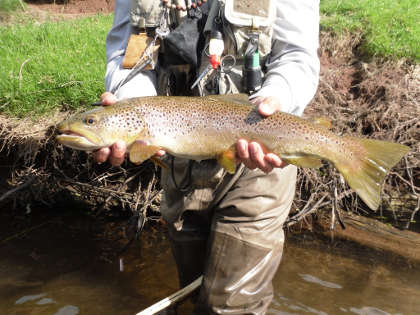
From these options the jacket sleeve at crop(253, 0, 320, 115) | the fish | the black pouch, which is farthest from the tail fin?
the black pouch

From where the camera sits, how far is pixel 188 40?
2.50m

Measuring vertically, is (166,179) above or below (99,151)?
below

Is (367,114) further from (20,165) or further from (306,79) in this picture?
(20,165)

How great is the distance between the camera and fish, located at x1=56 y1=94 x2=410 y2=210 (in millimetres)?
2137

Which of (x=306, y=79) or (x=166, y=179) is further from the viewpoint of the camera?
(x=166, y=179)

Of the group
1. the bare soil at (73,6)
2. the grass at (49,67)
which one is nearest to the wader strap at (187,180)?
the grass at (49,67)

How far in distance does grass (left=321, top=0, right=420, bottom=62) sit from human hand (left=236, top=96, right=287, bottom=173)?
352cm

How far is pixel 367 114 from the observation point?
462 cm

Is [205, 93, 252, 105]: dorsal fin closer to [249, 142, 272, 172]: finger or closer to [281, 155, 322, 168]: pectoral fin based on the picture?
[249, 142, 272, 172]: finger

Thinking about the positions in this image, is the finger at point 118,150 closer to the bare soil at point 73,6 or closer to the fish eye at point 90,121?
the fish eye at point 90,121

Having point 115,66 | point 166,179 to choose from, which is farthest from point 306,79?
point 115,66

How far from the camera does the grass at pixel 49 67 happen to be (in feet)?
14.6

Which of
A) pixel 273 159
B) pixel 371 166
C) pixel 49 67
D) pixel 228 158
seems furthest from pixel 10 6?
pixel 371 166

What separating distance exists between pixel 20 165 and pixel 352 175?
3671 mm
